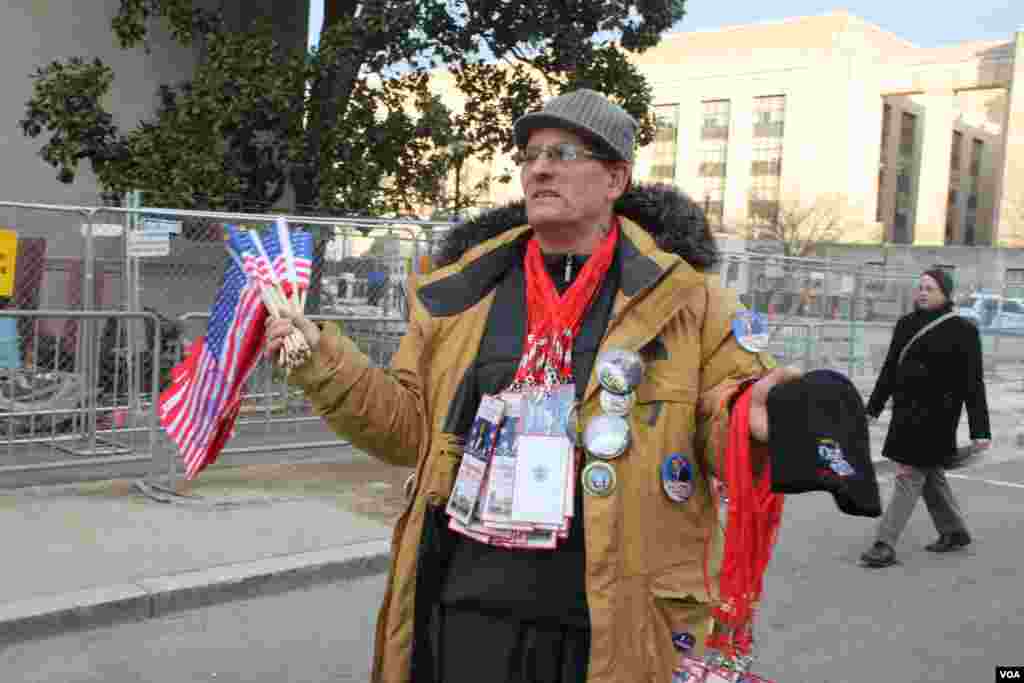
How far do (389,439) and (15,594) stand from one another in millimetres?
3662

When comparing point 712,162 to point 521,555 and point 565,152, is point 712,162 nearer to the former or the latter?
point 565,152

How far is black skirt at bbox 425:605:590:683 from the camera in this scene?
7.03 feet

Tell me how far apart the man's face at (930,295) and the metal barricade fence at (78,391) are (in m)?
5.37

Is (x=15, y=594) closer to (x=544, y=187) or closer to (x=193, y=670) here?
(x=193, y=670)

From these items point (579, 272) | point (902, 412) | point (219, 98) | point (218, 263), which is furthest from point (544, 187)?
point (219, 98)

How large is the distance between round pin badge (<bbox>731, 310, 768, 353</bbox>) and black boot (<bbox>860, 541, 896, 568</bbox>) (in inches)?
195

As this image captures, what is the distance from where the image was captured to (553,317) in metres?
2.28

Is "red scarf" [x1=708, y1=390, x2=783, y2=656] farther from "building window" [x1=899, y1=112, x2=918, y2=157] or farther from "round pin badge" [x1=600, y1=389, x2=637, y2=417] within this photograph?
"building window" [x1=899, y1=112, x2=918, y2=157]

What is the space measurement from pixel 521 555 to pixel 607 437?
0.32 m

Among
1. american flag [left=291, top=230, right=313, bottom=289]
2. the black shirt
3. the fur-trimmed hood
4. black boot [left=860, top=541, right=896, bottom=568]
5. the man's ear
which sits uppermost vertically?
the man's ear

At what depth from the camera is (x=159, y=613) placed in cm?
522

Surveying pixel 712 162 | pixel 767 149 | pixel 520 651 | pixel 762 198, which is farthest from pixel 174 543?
pixel 712 162

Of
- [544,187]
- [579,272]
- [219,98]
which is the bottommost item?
[579,272]

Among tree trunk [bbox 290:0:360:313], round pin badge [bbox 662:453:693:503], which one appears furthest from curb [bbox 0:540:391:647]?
tree trunk [bbox 290:0:360:313]
